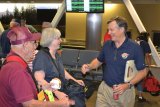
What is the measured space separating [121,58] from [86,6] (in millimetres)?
6175

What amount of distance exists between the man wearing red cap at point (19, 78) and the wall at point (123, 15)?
44.2 feet

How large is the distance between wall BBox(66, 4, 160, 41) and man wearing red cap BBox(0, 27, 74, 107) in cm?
1347

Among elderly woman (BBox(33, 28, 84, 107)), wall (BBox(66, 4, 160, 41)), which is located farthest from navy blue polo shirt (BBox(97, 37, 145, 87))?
wall (BBox(66, 4, 160, 41))

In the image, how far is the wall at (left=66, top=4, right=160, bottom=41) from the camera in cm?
1541


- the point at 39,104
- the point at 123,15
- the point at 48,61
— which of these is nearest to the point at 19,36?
the point at 39,104

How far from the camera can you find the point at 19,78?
2.30m

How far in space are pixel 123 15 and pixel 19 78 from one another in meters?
14.2

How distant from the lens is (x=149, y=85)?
7.81 meters

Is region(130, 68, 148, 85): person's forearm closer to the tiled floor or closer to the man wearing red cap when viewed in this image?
the man wearing red cap

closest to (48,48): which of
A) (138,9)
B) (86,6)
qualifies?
(86,6)

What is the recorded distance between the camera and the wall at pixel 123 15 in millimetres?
15406

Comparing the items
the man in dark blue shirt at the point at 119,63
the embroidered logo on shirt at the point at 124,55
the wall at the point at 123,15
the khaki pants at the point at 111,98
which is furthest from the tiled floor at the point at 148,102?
the wall at the point at 123,15

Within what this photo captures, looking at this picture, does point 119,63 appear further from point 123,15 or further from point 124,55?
point 123,15

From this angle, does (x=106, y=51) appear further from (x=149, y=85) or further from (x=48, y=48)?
(x=149, y=85)
